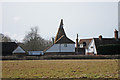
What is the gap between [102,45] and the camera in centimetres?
5834

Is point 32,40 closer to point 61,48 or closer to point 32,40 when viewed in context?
point 32,40

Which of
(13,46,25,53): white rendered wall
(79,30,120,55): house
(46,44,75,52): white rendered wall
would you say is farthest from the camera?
(13,46,25,53): white rendered wall

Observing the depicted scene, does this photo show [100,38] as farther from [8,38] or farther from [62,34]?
[8,38]

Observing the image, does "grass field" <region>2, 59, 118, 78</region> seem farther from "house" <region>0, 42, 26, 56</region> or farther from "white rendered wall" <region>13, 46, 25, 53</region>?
"white rendered wall" <region>13, 46, 25, 53</region>

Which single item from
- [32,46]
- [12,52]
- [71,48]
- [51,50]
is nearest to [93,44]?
[71,48]

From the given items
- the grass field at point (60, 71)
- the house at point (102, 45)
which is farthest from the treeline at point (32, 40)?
the grass field at point (60, 71)

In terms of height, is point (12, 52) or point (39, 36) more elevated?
point (39, 36)

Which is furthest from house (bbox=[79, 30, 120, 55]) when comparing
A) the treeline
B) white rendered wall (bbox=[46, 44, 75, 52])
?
the treeline

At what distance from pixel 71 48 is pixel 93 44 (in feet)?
27.8

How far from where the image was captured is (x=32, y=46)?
63562 mm

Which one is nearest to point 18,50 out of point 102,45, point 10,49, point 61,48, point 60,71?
point 10,49

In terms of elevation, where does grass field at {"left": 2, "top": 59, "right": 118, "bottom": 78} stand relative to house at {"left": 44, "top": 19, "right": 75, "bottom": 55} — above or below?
below

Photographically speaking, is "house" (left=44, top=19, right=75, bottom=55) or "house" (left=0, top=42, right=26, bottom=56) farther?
"house" (left=44, top=19, right=75, bottom=55)

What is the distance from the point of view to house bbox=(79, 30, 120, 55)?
187 ft
